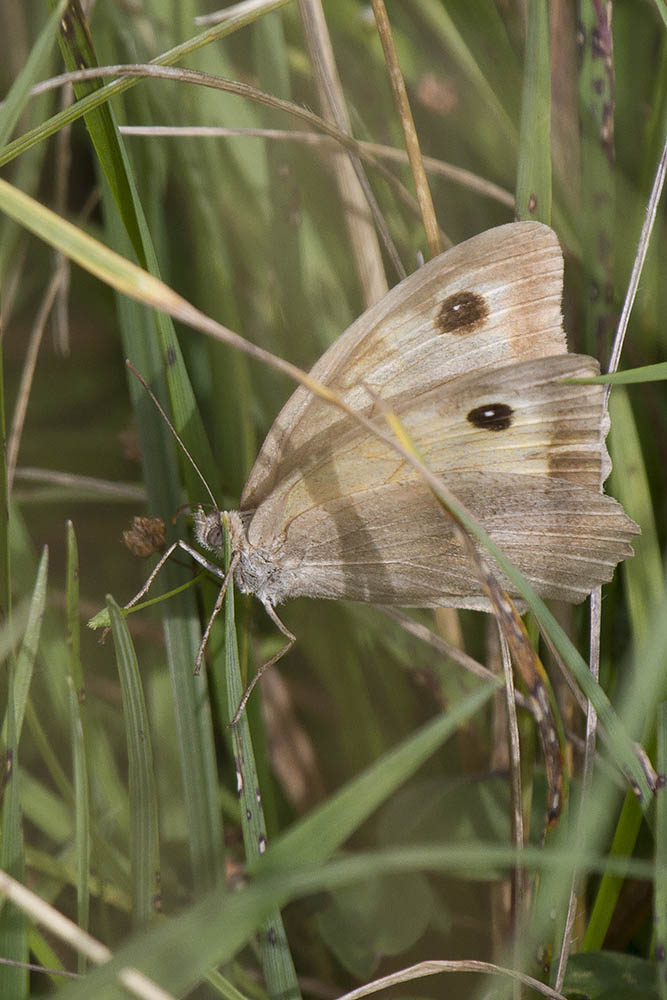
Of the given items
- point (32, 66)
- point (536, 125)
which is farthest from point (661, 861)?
point (32, 66)

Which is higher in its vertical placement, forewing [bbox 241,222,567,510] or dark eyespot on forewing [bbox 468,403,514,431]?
forewing [bbox 241,222,567,510]

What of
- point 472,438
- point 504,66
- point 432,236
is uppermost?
point 504,66

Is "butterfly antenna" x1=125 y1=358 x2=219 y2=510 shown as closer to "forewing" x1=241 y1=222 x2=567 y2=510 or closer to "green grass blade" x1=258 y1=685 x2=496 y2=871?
"forewing" x1=241 y1=222 x2=567 y2=510

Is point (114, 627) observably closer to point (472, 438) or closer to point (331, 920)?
point (472, 438)

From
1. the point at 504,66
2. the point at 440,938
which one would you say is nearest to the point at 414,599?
the point at 440,938

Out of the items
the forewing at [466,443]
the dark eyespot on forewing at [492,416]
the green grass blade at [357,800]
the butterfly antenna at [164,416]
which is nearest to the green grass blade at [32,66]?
the butterfly antenna at [164,416]

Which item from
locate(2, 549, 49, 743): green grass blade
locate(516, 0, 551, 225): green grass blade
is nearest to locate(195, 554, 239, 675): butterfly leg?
locate(2, 549, 49, 743): green grass blade
